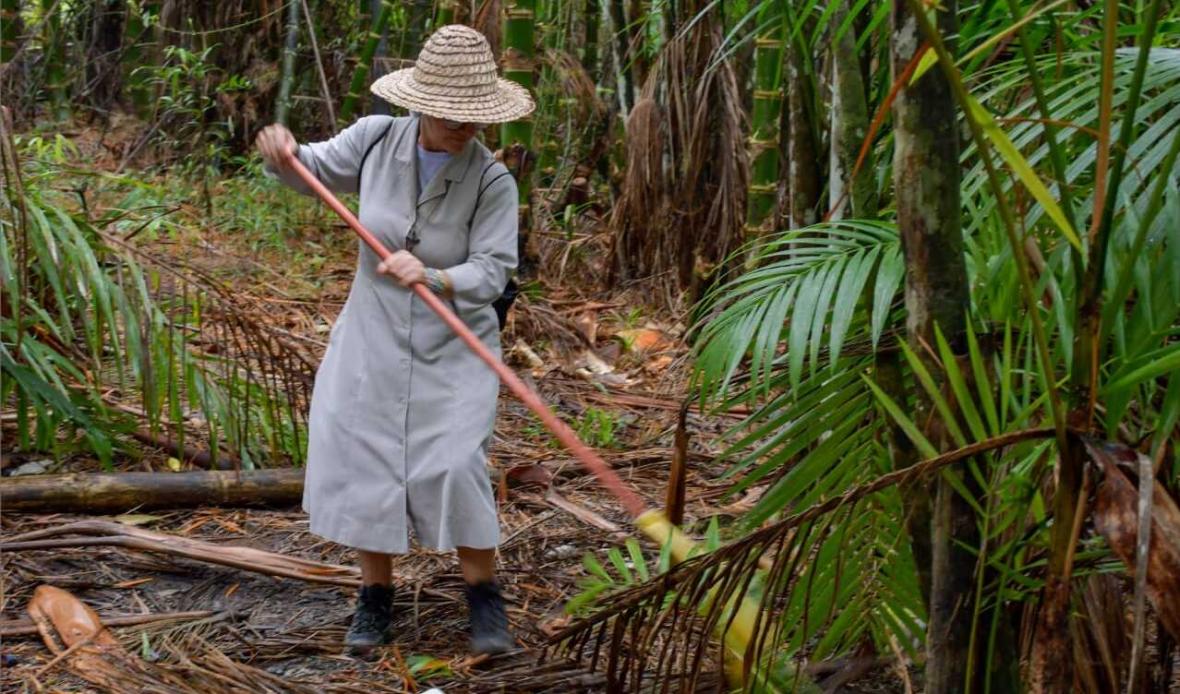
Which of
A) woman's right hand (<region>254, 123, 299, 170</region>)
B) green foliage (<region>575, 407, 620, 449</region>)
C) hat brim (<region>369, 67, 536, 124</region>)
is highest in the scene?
hat brim (<region>369, 67, 536, 124</region>)

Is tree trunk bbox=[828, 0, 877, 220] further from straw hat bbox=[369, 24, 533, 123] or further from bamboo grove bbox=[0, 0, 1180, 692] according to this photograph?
straw hat bbox=[369, 24, 533, 123]

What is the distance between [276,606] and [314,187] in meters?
1.21

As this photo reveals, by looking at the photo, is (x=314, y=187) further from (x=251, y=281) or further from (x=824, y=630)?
(x=251, y=281)

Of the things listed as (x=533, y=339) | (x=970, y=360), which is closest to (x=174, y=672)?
(x=970, y=360)

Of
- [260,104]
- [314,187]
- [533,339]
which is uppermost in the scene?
[314,187]

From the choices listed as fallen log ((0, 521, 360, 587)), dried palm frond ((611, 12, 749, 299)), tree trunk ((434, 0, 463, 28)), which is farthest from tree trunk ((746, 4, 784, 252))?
fallen log ((0, 521, 360, 587))

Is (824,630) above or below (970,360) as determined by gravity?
below

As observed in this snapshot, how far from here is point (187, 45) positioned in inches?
357

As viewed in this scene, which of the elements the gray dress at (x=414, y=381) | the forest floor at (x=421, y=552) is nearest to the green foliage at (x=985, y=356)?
the forest floor at (x=421, y=552)

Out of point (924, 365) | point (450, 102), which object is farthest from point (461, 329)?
point (924, 365)

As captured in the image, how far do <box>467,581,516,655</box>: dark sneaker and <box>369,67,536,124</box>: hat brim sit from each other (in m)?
1.20

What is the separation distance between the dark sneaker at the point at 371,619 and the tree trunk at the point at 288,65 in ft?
18.1

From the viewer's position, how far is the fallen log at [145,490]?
4207 mm

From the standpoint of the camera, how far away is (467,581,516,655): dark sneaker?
356 centimetres
